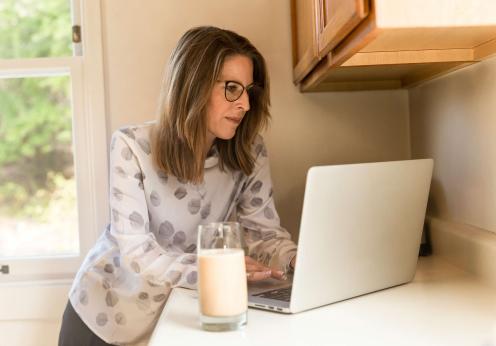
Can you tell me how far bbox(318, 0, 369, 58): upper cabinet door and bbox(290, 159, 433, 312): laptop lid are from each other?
0.23 meters

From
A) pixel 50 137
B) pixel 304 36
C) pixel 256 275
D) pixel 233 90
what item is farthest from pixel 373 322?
pixel 50 137

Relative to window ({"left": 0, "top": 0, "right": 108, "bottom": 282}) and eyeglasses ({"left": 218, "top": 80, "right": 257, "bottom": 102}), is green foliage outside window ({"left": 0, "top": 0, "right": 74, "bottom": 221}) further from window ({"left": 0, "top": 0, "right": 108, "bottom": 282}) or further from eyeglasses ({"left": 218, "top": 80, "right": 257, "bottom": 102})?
eyeglasses ({"left": 218, "top": 80, "right": 257, "bottom": 102})

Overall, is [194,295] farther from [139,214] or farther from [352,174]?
[352,174]

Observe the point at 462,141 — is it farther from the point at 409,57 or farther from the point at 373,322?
the point at 373,322

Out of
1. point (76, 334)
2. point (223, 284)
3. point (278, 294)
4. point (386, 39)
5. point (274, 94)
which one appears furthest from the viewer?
point (274, 94)

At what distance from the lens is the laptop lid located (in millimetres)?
1008

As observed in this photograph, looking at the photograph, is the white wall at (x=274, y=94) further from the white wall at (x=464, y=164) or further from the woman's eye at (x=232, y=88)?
the woman's eye at (x=232, y=88)

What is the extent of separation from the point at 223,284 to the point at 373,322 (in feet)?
0.85

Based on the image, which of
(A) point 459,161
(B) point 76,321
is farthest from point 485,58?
(B) point 76,321

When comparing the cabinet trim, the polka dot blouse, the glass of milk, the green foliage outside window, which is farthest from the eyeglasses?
the green foliage outside window

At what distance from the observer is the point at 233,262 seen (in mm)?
938

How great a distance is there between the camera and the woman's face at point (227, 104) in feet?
4.83

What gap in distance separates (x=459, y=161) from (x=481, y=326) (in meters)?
0.59

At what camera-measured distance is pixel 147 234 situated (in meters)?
1.38
